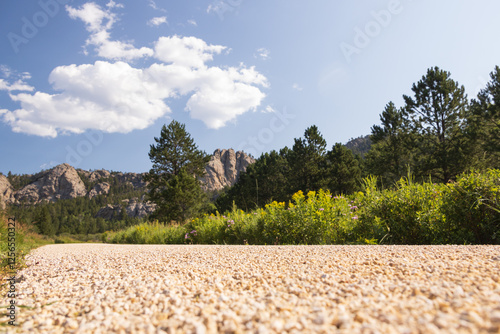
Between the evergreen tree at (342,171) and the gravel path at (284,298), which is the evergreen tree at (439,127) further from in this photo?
the gravel path at (284,298)

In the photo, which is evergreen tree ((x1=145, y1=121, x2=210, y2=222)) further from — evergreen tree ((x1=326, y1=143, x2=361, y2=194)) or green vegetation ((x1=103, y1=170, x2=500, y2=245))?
green vegetation ((x1=103, y1=170, x2=500, y2=245))

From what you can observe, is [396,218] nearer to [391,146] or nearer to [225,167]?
[391,146]

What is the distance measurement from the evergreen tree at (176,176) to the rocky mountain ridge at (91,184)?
250 ft

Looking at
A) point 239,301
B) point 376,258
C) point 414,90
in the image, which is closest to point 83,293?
point 239,301

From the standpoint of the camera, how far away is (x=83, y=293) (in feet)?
7.01

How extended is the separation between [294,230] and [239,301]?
4.09 metres

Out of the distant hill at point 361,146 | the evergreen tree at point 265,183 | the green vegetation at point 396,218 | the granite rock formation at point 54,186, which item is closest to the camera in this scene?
the green vegetation at point 396,218

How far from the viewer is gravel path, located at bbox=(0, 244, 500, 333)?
48.1 inches

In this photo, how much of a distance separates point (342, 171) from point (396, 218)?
1977 centimetres

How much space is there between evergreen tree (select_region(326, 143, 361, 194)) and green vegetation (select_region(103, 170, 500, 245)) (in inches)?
715

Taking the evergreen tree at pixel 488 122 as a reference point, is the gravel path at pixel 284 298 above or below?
below

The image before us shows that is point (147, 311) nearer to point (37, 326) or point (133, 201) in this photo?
point (37, 326)

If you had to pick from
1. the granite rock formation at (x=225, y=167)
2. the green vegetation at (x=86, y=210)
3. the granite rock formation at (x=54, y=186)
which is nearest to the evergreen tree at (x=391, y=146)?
the green vegetation at (x=86, y=210)

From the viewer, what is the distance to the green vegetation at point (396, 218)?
4.00m
